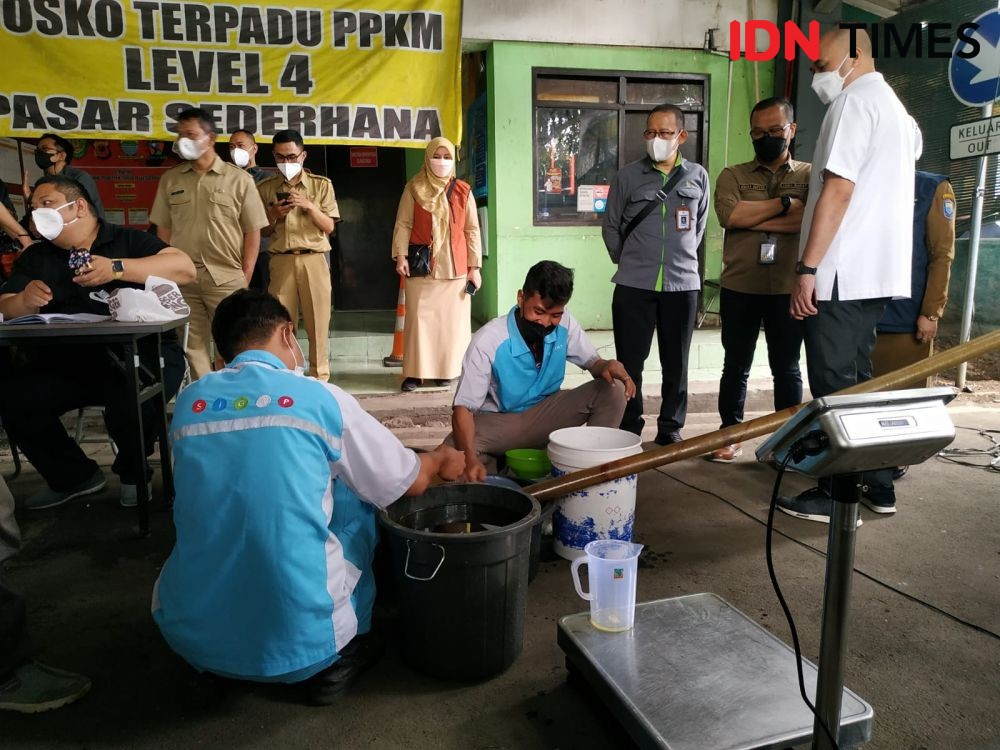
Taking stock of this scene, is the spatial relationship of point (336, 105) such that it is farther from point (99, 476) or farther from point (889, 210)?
point (889, 210)

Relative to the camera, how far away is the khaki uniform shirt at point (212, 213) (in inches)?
168

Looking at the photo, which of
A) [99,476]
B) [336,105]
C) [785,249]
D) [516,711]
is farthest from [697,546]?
[336,105]

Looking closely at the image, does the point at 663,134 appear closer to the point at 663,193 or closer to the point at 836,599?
the point at 663,193

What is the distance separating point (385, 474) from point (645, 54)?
5.82m

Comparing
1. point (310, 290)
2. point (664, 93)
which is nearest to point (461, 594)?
point (310, 290)

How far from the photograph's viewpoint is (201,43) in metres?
4.88

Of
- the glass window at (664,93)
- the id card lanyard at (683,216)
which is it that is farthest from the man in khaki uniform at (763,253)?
the glass window at (664,93)

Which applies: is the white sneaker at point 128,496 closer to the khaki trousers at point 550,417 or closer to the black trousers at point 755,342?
the khaki trousers at point 550,417

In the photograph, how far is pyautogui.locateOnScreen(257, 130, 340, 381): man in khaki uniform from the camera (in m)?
4.68

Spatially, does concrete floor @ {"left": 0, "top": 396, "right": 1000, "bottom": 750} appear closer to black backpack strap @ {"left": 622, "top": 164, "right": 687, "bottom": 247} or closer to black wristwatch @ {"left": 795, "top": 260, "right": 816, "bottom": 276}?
black wristwatch @ {"left": 795, "top": 260, "right": 816, "bottom": 276}

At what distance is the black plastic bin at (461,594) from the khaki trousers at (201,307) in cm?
287

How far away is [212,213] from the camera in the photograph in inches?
167

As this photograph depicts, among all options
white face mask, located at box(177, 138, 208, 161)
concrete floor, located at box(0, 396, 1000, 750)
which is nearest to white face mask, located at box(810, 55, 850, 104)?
concrete floor, located at box(0, 396, 1000, 750)

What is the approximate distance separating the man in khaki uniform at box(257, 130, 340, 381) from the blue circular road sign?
14.9ft
